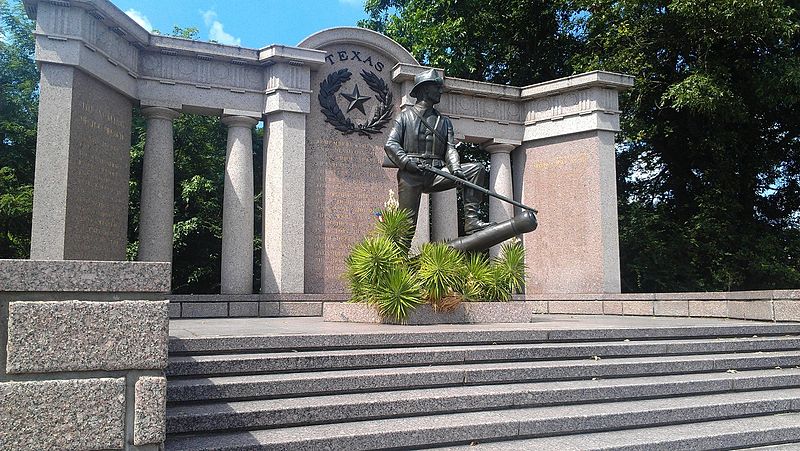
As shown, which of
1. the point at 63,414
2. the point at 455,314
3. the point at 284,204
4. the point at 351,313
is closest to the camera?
the point at 63,414

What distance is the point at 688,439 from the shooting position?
17.0ft

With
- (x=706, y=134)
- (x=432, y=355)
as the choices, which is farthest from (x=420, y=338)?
(x=706, y=134)

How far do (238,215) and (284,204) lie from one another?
3.38ft

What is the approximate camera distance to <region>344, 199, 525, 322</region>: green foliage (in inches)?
346

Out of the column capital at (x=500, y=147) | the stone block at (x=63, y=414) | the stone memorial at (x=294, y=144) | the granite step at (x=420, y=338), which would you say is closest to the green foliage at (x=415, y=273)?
the granite step at (x=420, y=338)

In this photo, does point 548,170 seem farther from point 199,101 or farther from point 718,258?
point 199,101

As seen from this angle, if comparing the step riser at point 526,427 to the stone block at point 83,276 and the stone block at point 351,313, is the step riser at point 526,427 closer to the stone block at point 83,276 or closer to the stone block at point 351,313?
the stone block at point 83,276

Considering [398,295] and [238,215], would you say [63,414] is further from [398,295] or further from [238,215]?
[238,215]

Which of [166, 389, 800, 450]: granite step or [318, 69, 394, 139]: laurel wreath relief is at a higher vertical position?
[318, 69, 394, 139]: laurel wreath relief

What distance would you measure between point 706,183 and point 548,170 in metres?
7.06

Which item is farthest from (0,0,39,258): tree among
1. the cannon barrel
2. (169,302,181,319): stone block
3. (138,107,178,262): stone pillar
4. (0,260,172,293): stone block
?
(0,260,172,293): stone block

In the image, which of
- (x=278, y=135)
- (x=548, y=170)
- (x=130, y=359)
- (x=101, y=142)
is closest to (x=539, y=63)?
(x=548, y=170)

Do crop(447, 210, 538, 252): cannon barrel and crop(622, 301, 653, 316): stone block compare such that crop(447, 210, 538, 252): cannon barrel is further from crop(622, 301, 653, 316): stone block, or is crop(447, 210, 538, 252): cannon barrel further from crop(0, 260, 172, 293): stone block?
crop(0, 260, 172, 293): stone block

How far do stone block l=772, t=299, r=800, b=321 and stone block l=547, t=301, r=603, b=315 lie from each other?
428 centimetres
